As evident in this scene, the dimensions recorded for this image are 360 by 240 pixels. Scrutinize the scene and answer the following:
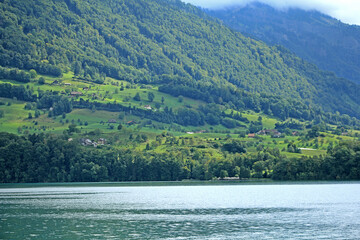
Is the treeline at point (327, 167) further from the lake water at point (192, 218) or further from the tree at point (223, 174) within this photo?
the lake water at point (192, 218)

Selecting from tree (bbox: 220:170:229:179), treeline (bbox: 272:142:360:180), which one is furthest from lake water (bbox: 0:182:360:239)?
tree (bbox: 220:170:229:179)

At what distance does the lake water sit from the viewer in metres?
64.1

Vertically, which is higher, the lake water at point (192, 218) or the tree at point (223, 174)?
the tree at point (223, 174)

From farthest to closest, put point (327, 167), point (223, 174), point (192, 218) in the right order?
point (223, 174), point (327, 167), point (192, 218)

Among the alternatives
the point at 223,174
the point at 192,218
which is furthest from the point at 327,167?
the point at 192,218

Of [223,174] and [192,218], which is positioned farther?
[223,174]

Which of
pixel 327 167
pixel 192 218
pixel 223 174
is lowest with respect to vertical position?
pixel 192 218

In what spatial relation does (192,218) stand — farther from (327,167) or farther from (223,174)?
(223,174)

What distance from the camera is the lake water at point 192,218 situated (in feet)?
210

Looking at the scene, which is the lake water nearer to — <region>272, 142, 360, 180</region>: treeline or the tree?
<region>272, 142, 360, 180</region>: treeline

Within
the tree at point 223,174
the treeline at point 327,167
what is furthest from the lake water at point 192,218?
the tree at point 223,174

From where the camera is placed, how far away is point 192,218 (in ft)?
258

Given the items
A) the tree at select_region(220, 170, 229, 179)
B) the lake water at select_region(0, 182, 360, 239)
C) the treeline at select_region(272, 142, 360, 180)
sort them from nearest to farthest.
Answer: the lake water at select_region(0, 182, 360, 239) < the treeline at select_region(272, 142, 360, 180) < the tree at select_region(220, 170, 229, 179)

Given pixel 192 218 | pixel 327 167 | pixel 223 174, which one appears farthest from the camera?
pixel 223 174
